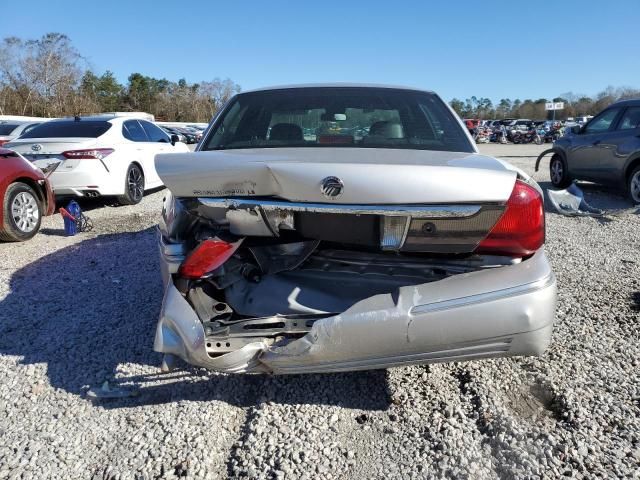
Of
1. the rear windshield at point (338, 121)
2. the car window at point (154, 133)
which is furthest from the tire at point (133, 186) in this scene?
the rear windshield at point (338, 121)

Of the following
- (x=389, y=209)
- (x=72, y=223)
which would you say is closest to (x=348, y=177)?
(x=389, y=209)

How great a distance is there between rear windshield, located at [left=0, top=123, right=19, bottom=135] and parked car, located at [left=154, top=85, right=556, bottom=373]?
1343 centimetres

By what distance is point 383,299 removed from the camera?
212 cm

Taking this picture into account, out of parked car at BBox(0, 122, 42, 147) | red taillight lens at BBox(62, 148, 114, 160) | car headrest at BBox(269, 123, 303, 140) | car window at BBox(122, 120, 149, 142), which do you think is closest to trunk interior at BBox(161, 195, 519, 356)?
car headrest at BBox(269, 123, 303, 140)

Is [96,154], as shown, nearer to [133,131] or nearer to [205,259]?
[133,131]

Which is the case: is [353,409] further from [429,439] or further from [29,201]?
[29,201]

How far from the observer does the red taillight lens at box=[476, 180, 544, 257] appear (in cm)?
209

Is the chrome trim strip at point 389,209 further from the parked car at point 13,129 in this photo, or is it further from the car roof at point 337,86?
the parked car at point 13,129

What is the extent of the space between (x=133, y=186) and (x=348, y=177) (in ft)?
22.9

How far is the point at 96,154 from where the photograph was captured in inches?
285

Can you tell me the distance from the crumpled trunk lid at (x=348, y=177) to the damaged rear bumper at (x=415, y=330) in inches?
15.8

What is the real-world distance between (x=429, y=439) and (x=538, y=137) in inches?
1443

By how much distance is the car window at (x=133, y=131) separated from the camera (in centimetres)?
836

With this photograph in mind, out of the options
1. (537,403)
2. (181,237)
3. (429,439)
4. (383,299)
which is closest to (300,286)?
(383,299)
